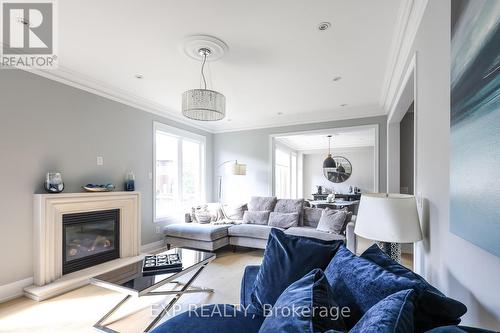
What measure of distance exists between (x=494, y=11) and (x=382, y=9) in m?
1.48

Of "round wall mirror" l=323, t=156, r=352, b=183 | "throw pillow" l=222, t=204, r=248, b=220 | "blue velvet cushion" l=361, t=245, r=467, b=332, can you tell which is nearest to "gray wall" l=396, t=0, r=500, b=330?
"blue velvet cushion" l=361, t=245, r=467, b=332

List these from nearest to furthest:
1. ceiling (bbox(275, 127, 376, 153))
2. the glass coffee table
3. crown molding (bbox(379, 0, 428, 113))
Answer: crown molding (bbox(379, 0, 428, 113))
the glass coffee table
ceiling (bbox(275, 127, 376, 153))

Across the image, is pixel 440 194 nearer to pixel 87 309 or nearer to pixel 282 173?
pixel 87 309

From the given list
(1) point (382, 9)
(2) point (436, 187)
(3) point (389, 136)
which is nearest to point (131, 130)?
(1) point (382, 9)

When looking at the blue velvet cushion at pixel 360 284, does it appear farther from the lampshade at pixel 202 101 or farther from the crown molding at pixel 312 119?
the crown molding at pixel 312 119

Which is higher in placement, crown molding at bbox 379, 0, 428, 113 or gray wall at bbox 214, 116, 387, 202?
crown molding at bbox 379, 0, 428, 113

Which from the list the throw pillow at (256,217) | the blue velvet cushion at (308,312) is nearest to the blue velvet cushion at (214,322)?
the blue velvet cushion at (308,312)

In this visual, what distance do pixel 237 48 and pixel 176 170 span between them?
3.17m

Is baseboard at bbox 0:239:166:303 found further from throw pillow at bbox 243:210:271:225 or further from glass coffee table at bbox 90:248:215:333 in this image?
throw pillow at bbox 243:210:271:225

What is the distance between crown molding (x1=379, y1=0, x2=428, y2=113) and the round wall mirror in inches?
264

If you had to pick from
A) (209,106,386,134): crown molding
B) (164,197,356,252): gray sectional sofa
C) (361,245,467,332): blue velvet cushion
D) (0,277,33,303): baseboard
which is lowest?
(0,277,33,303): baseboard

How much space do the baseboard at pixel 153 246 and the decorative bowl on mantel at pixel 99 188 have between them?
1.26m

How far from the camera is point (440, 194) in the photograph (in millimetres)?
1365

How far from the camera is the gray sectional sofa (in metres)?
4.06
